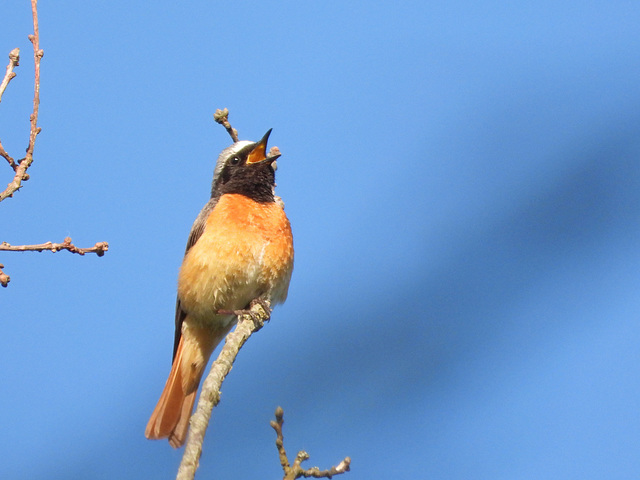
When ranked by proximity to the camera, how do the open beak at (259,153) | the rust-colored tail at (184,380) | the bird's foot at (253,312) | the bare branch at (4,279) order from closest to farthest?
the bare branch at (4,279) → the bird's foot at (253,312) → the rust-colored tail at (184,380) → the open beak at (259,153)

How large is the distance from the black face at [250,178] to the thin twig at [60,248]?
8.70 feet

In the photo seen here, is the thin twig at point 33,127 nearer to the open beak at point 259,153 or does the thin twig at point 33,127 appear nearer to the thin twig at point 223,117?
the thin twig at point 223,117

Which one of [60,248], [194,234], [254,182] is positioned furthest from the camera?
[254,182]

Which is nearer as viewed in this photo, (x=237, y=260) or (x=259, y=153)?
(x=237, y=260)

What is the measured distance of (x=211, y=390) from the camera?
13.3 feet

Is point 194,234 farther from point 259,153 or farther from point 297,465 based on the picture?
point 297,465

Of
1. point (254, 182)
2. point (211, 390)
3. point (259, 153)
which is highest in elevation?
point (259, 153)

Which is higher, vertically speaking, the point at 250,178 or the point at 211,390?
the point at 250,178

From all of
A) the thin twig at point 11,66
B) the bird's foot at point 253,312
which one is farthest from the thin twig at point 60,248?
the bird's foot at point 253,312

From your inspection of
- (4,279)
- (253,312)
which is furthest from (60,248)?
(253,312)

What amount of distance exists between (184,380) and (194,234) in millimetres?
1260

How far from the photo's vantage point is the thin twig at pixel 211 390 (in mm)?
3211

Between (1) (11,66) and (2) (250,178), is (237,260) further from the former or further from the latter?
(1) (11,66)

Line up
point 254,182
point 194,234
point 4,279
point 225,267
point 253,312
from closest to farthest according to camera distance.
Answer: point 4,279
point 253,312
point 225,267
point 194,234
point 254,182
